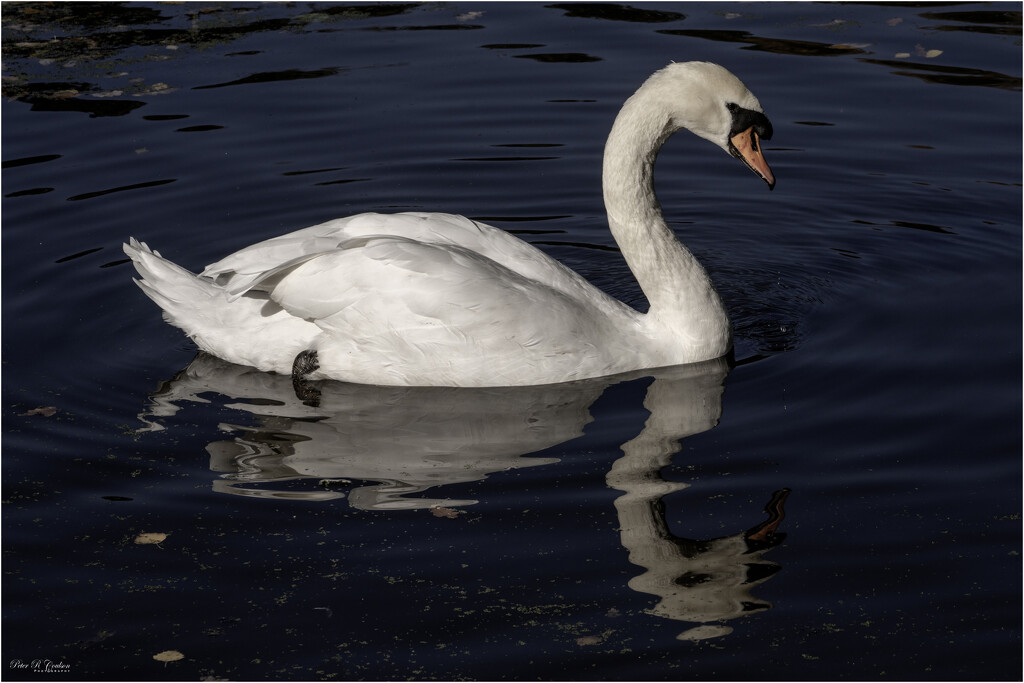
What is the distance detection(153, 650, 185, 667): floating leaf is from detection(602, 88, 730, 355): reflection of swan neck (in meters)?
3.66

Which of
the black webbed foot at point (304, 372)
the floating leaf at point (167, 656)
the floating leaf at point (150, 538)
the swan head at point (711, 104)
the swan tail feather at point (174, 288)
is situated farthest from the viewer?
the swan tail feather at point (174, 288)

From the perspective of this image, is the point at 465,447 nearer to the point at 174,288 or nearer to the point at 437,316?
the point at 437,316

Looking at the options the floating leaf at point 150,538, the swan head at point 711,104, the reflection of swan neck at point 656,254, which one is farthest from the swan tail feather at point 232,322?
the swan head at point 711,104

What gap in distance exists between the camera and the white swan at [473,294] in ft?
24.9

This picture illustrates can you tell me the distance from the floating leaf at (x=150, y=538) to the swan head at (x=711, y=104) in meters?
3.60

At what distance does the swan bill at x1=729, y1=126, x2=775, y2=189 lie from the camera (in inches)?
311

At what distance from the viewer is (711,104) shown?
777cm

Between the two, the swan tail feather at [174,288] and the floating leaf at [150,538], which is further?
the swan tail feather at [174,288]

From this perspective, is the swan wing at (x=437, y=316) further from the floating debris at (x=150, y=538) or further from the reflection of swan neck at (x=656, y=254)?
the floating debris at (x=150, y=538)

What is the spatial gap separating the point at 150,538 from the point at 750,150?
13.3ft

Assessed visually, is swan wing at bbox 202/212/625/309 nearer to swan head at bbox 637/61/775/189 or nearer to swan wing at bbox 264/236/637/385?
swan wing at bbox 264/236/637/385

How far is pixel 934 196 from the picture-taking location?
10617 millimetres

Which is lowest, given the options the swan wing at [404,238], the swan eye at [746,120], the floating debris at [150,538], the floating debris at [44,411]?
the floating debris at [150,538]

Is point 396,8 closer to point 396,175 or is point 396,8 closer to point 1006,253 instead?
point 396,175
